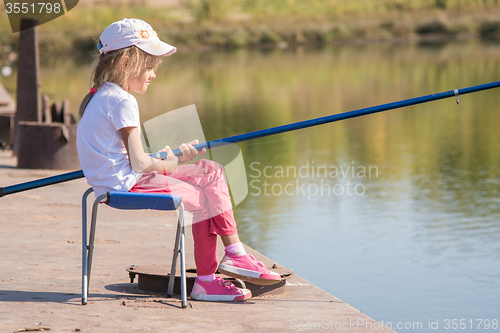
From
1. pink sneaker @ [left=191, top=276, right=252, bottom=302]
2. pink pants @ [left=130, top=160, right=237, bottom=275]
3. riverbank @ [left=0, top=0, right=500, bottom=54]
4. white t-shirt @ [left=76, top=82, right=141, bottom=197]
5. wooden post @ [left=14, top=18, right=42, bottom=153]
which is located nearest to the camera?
white t-shirt @ [left=76, top=82, right=141, bottom=197]

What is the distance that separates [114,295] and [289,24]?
1364 inches

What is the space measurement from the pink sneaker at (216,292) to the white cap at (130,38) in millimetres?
968

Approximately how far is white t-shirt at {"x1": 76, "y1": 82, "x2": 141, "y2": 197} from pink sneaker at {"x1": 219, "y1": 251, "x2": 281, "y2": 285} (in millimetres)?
504

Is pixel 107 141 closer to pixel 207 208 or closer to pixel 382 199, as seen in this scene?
pixel 207 208

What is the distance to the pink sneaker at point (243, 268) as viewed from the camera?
312 cm

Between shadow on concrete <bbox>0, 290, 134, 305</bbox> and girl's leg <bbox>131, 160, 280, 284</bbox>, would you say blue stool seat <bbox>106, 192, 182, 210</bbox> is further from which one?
shadow on concrete <bbox>0, 290, 134, 305</bbox>

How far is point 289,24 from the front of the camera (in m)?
37.0

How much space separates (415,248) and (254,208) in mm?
1611


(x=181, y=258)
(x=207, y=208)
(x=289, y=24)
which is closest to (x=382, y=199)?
(x=207, y=208)

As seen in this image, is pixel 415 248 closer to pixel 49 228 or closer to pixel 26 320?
pixel 49 228

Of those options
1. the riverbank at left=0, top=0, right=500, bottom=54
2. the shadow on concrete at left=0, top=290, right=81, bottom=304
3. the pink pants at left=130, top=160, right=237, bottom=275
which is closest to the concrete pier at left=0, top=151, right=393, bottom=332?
the shadow on concrete at left=0, top=290, right=81, bottom=304

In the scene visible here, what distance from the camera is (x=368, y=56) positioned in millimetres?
26156

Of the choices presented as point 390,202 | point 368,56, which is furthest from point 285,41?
point 390,202

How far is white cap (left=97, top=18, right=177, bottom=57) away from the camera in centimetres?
301
